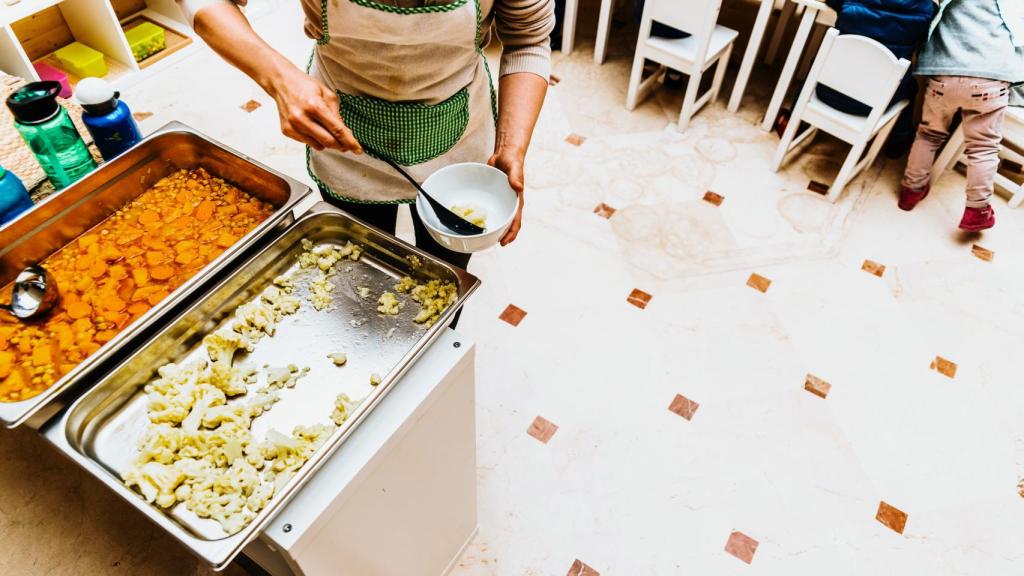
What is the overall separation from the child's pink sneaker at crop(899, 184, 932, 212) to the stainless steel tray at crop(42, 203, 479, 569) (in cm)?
274

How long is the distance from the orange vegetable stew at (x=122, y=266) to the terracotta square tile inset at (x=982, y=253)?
3.11 metres

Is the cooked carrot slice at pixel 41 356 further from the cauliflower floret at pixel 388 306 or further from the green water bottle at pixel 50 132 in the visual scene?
the cauliflower floret at pixel 388 306

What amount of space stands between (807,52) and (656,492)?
9.39 feet

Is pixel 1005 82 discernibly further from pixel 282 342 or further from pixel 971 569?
pixel 282 342

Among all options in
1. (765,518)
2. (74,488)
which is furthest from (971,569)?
(74,488)

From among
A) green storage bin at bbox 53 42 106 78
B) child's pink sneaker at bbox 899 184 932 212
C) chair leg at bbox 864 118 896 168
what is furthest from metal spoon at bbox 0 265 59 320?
child's pink sneaker at bbox 899 184 932 212

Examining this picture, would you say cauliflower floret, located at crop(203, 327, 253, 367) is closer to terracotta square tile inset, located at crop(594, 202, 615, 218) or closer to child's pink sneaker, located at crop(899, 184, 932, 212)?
terracotta square tile inset, located at crop(594, 202, 615, 218)

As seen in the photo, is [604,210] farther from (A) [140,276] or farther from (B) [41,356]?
(B) [41,356]

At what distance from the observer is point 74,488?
2082 mm

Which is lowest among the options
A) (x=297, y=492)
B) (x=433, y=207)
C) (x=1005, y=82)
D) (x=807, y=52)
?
(x=807, y=52)

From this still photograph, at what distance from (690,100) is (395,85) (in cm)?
237

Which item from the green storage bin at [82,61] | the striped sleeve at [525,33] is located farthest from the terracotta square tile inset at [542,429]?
the green storage bin at [82,61]

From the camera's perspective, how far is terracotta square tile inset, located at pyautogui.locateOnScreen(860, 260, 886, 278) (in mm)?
2861

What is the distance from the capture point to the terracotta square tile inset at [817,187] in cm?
319
